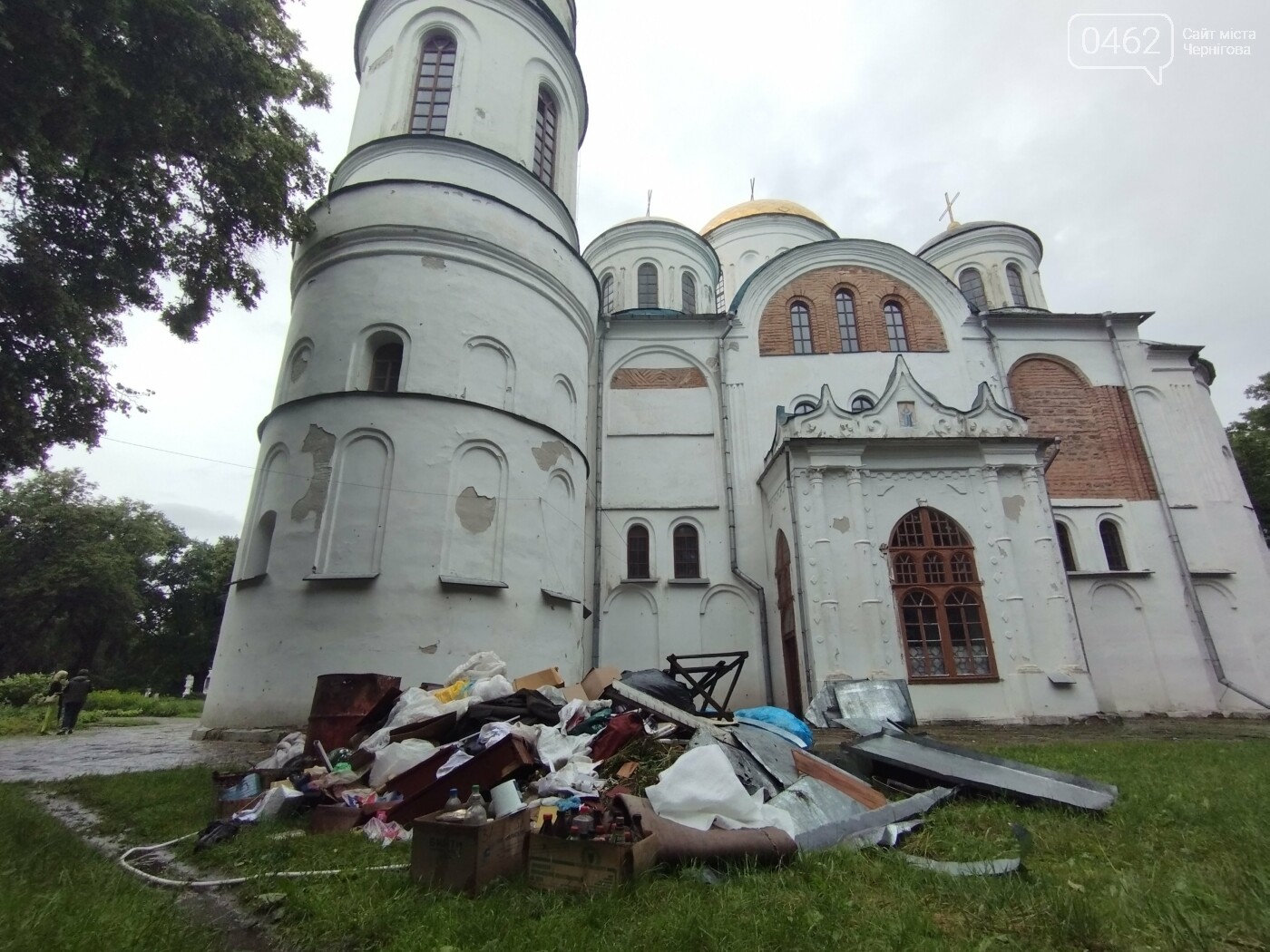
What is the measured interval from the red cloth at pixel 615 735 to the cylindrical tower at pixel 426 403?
506 centimetres

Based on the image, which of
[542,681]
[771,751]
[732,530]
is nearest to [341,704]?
[542,681]

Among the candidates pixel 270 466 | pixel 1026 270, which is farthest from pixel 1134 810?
pixel 1026 270

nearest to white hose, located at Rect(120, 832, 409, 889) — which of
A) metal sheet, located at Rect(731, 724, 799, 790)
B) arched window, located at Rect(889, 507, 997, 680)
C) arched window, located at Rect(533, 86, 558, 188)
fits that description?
metal sheet, located at Rect(731, 724, 799, 790)

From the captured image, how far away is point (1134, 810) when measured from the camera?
4180mm

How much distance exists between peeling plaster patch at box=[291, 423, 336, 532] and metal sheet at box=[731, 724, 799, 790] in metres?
7.88

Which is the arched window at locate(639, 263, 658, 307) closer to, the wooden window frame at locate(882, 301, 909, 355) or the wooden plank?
the wooden window frame at locate(882, 301, 909, 355)

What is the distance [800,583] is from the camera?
12.5 meters

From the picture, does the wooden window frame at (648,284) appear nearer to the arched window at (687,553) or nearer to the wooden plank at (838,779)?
the arched window at (687,553)

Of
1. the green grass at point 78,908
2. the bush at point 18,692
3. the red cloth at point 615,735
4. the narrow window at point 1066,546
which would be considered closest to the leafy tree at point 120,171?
the green grass at point 78,908

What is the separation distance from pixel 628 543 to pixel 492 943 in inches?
509

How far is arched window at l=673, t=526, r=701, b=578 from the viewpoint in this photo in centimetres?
1532

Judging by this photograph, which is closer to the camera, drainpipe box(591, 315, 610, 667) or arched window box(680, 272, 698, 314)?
drainpipe box(591, 315, 610, 667)

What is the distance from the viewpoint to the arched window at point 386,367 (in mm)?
11953

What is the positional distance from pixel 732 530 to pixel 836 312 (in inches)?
276
